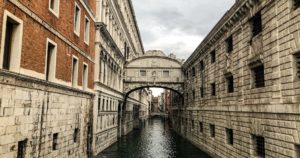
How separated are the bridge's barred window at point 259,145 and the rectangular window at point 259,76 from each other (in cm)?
260

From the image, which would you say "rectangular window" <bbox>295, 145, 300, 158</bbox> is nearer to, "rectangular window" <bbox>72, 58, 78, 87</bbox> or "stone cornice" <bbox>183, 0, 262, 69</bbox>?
"stone cornice" <bbox>183, 0, 262, 69</bbox>

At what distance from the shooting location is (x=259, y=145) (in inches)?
504

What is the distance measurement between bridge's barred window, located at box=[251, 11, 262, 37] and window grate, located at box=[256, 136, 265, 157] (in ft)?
17.5

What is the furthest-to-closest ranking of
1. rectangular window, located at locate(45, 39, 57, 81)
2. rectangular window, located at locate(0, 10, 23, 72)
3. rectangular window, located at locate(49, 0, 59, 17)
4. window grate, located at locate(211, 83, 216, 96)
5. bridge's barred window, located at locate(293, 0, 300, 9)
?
window grate, located at locate(211, 83, 216, 96)
rectangular window, located at locate(49, 0, 59, 17)
rectangular window, located at locate(45, 39, 57, 81)
bridge's barred window, located at locate(293, 0, 300, 9)
rectangular window, located at locate(0, 10, 23, 72)

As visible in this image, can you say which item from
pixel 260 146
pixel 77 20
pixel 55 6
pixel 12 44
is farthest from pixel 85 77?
pixel 260 146

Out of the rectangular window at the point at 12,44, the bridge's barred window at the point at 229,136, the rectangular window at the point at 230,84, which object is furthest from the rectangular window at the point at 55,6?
the bridge's barred window at the point at 229,136

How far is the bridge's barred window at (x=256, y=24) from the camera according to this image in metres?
13.0

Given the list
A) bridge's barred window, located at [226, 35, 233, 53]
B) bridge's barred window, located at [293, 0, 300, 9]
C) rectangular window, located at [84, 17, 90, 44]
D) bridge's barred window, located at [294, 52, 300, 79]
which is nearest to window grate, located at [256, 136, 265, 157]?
bridge's barred window, located at [294, 52, 300, 79]

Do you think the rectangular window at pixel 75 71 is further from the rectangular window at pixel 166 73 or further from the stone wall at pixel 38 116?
the rectangular window at pixel 166 73

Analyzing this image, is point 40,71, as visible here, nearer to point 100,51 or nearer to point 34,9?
point 34,9

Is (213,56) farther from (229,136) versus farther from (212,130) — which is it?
(229,136)

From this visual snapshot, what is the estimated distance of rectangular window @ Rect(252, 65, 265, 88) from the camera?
41.1 ft

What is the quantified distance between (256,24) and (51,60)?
1032cm

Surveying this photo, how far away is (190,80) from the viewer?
30.6 meters
